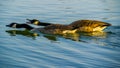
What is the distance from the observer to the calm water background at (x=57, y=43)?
33.9 ft

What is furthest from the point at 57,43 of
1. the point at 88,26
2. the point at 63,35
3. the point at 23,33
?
the point at 88,26

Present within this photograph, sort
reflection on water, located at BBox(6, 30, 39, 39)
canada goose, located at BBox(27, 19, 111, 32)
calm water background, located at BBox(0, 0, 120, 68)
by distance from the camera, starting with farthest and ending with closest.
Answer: canada goose, located at BBox(27, 19, 111, 32) < reflection on water, located at BBox(6, 30, 39, 39) < calm water background, located at BBox(0, 0, 120, 68)

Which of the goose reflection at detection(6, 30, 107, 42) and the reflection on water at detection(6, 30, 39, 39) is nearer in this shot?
the goose reflection at detection(6, 30, 107, 42)

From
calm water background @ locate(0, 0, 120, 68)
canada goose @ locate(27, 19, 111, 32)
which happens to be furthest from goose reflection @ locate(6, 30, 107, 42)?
canada goose @ locate(27, 19, 111, 32)

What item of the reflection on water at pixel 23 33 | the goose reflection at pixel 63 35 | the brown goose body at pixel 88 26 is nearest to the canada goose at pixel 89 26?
the brown goose body at pixel 88 26

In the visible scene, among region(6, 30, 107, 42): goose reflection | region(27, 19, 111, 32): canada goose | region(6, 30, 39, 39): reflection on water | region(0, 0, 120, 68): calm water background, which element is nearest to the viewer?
region(0, 0, 120, 68): calm water background

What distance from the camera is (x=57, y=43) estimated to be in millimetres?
13031

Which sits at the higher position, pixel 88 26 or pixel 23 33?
pixel 88 26

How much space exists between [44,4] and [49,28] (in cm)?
759

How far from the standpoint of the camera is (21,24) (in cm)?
1672

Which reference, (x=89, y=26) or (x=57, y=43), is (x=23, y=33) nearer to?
(x=57, y=43)

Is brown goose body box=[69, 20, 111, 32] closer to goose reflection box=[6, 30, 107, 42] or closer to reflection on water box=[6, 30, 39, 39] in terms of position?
goose reflection box=[6, 30, 107, 42]

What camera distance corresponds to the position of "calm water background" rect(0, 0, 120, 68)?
10.3m

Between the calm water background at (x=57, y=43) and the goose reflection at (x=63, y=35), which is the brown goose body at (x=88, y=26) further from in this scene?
the calm water background at (x=57, y=43)
